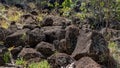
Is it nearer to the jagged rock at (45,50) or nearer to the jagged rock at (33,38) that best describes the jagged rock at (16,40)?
the jagged rock at (33,38)

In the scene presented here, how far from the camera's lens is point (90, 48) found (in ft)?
31.7

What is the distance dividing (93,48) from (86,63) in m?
0.95

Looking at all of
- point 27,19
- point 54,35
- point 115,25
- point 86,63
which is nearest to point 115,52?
point 86,63

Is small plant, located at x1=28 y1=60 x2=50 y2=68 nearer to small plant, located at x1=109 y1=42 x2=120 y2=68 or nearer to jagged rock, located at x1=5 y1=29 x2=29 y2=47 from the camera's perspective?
small plant, located at x1=109 y1=42 x2=120 y2=68

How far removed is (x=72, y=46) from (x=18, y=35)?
2.71 m

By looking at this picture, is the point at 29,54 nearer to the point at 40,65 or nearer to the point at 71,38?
the point at 40,65

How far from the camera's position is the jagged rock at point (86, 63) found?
8.70m

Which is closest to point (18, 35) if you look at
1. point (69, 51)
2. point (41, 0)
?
point (69, 51)

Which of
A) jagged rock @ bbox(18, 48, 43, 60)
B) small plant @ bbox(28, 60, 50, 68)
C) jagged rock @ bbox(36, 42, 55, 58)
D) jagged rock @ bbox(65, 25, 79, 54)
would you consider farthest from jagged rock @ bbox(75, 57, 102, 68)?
jagged rock @ bbox(36, 42, 55, 58)

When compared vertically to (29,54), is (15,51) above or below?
below

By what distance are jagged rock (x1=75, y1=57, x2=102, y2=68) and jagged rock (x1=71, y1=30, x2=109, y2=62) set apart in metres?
0.52

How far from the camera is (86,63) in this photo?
351 inches

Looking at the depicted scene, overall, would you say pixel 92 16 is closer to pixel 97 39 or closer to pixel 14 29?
pixel 14 29

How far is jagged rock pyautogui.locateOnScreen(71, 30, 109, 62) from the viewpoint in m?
9.68
